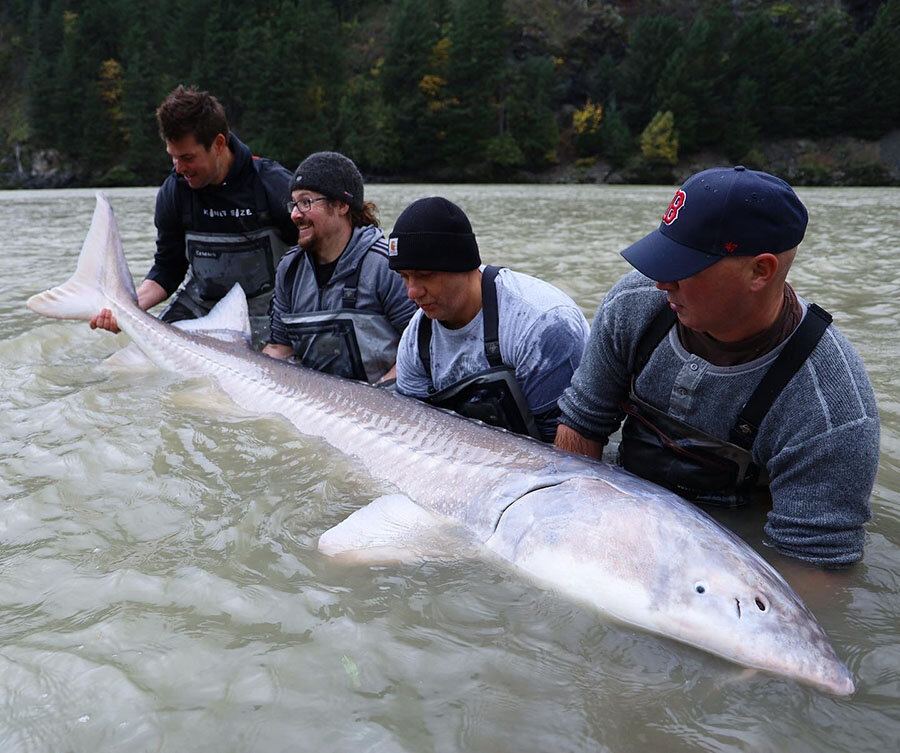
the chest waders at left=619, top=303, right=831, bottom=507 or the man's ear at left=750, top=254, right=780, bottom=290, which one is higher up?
the man's ear at left=750, top=254, right=780, bottom=290

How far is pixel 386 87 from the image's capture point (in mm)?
60094

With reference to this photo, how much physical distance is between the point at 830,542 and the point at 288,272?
3.51 metres

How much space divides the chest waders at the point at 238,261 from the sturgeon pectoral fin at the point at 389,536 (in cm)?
329

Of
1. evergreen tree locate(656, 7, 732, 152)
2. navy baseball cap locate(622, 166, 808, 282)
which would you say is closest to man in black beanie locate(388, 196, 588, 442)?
navy baseball cap locate(622, 166, 808, 282)

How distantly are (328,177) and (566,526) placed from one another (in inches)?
112

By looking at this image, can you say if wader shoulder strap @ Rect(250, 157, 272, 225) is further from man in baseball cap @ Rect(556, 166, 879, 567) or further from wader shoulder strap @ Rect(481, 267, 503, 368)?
man in baseball cap @ Rect(556, 166, 879, 567)

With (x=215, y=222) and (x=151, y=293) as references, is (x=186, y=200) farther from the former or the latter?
(x=151, y=293)

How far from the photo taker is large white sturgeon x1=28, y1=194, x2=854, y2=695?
2014 millimetres

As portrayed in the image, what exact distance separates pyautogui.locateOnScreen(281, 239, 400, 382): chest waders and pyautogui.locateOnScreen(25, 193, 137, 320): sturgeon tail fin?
4.81ft

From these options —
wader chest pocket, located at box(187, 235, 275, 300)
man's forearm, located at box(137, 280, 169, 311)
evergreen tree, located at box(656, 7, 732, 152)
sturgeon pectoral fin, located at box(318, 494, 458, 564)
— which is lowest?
man's forearm, located at box(137, 280, 169, 311)

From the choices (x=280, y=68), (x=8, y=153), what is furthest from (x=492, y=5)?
(x=8, y=153)

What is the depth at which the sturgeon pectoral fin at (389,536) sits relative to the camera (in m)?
2.63

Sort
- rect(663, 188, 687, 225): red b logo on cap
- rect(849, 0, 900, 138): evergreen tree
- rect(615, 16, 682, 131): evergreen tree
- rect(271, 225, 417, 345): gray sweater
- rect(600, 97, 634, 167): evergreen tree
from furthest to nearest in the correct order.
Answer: rect(615, 16, 682, 131): evergreen tree
rect(849, 0, 900, 138): evergreen tree
rect(600, 97, 634, 167): evergreen tree
rect(271, 225, 417, 345): gray sweater
rect(663, 188, 687, 225): red b logo on cap

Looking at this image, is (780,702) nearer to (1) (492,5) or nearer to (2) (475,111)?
(2) (475,111)
